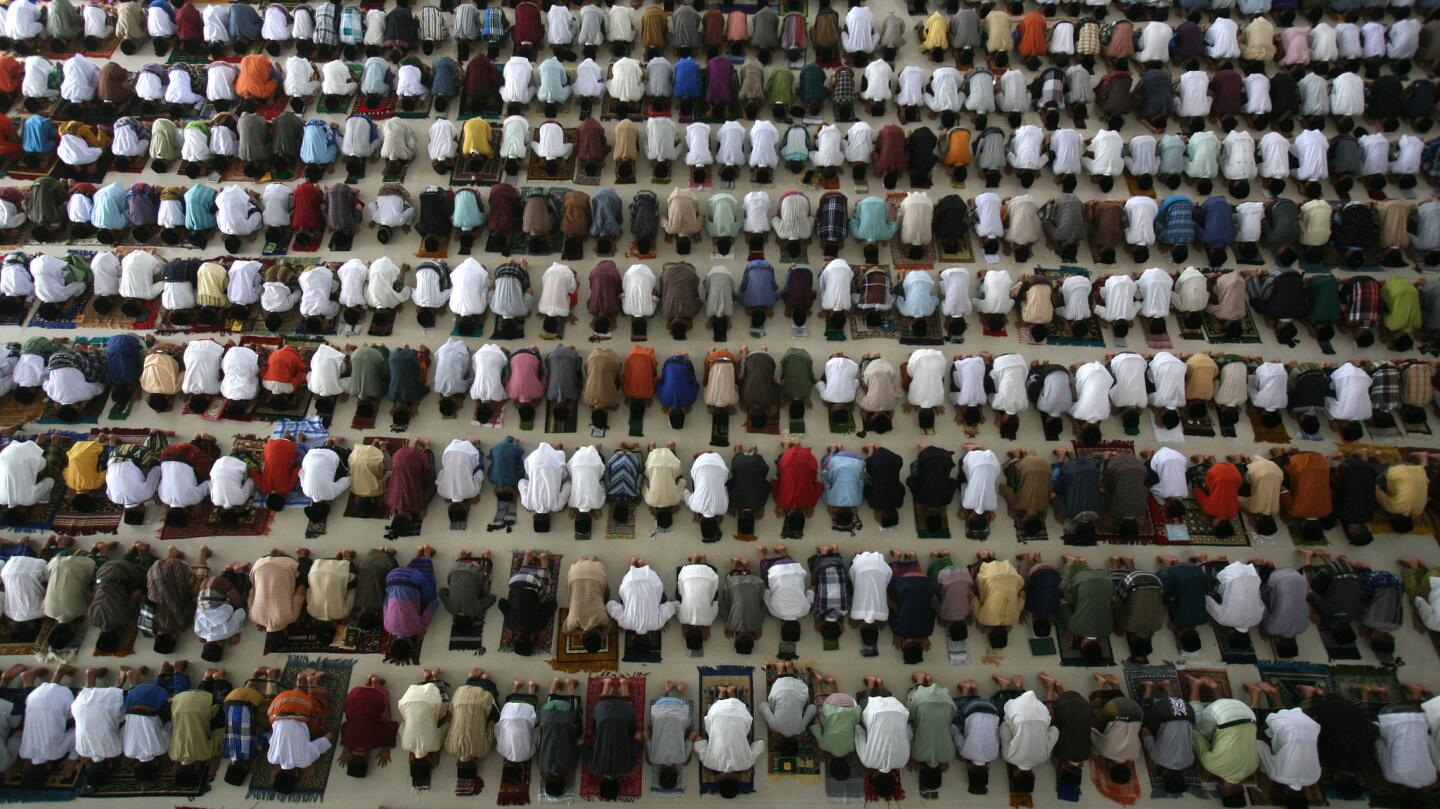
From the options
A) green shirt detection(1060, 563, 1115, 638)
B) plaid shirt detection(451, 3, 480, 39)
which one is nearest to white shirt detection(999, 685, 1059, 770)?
green shirt detection(1060, 563, 1115, 638)

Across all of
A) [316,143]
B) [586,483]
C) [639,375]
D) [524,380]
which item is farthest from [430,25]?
[586,483]

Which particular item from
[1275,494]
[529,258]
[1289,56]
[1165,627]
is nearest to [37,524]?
[529,258]

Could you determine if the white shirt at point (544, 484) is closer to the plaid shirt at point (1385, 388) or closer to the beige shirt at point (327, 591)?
the beige shirt at point (327, 591)

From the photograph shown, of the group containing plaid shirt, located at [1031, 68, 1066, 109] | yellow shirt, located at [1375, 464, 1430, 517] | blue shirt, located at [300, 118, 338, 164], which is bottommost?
yellow shirt, located at [1375, 464, 1430, 517]

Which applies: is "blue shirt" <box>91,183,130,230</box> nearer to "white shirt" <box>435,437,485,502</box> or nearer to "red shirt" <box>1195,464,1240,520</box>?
"white shirt" <box>435,437,485,502</box>

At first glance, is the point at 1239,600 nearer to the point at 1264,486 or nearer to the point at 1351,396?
the point at 1264,486

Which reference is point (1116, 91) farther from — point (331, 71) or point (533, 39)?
point (331, 71)
